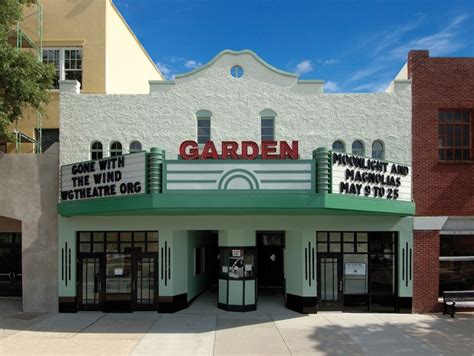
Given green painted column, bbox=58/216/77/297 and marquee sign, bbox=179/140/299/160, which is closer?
marquee sign, bbox=179/140/299/160

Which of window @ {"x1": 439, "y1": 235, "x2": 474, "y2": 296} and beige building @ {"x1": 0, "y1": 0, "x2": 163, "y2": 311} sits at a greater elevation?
beige building @ {"x1": 0, "y1": 0, "x2": 163, "y2": 311}

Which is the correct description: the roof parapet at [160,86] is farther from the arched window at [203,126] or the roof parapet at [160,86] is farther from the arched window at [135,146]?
the arched window at [135,146]

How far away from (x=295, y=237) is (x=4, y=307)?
1104cm

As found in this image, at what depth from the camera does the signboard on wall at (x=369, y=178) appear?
12106mm

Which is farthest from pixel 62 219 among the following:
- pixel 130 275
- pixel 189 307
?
pixel 189 307

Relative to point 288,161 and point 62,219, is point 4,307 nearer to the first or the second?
point 62,219

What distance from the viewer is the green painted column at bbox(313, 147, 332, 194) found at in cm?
1164

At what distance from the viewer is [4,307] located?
15297mm

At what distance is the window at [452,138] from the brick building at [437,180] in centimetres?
4

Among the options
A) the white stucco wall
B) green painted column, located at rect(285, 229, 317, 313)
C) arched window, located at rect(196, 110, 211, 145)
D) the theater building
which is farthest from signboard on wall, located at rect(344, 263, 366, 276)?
arched window, located at rect(196, 110, 211, 145)

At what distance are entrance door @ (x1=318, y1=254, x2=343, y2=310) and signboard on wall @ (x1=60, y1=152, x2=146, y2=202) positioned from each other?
23.1 feet

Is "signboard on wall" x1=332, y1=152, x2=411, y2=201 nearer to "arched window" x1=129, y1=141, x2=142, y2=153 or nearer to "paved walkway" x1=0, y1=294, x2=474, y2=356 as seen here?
"paved walkway" x1=0, y1=294, x2=474, y2=356

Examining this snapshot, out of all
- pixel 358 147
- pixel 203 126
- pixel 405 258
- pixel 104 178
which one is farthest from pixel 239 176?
pixel 405 258

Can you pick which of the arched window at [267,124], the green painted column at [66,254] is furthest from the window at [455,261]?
the green painted column at [66,254]
